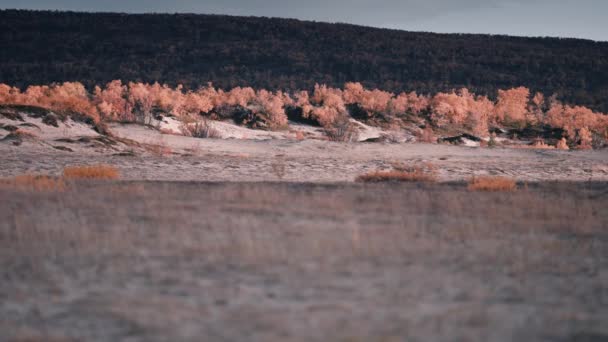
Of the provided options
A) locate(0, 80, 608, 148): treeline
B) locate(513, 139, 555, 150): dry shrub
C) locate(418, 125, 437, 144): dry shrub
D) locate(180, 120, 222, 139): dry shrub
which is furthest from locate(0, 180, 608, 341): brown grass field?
locate(418, 125, 437, 144): dry shrub

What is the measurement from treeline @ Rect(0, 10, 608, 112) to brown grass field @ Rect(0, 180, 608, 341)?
177 feet

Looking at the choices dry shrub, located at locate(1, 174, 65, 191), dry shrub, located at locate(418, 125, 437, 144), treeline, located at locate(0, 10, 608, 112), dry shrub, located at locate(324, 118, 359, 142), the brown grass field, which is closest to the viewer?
the brown grass field

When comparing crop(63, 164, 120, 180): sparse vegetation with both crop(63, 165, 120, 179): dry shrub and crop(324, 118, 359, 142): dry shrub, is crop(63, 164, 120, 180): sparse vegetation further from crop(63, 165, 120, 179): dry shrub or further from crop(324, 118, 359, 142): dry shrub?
crop(324, 118, 359, 142): dry shrub

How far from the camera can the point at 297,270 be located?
180 inches

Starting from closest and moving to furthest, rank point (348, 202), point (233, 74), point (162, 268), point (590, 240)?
point (162, 268), point (590, 240), point (348, 202), point (233, 74)

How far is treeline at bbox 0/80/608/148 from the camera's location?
31.5 meters

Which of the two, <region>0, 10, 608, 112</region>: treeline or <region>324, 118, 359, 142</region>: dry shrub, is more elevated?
<region>0, 10, 608, 112</region>: treeline

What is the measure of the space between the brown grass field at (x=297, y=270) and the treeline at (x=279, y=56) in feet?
177

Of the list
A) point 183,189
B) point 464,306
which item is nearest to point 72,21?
point 183,189

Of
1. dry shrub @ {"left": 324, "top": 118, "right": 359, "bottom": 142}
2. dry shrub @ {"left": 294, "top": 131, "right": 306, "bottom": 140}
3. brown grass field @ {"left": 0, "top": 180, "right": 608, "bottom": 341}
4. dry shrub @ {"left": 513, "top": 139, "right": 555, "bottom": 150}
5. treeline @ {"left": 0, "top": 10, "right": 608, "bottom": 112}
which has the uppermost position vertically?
treeline @ {"left": 0, "top": 10, "right": 608, "bottom": 112}

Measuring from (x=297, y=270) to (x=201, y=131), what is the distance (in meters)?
23.8

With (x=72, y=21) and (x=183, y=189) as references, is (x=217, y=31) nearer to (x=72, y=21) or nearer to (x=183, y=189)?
(x=72, y=21)

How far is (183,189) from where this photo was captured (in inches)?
356

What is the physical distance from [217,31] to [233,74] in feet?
78.3
